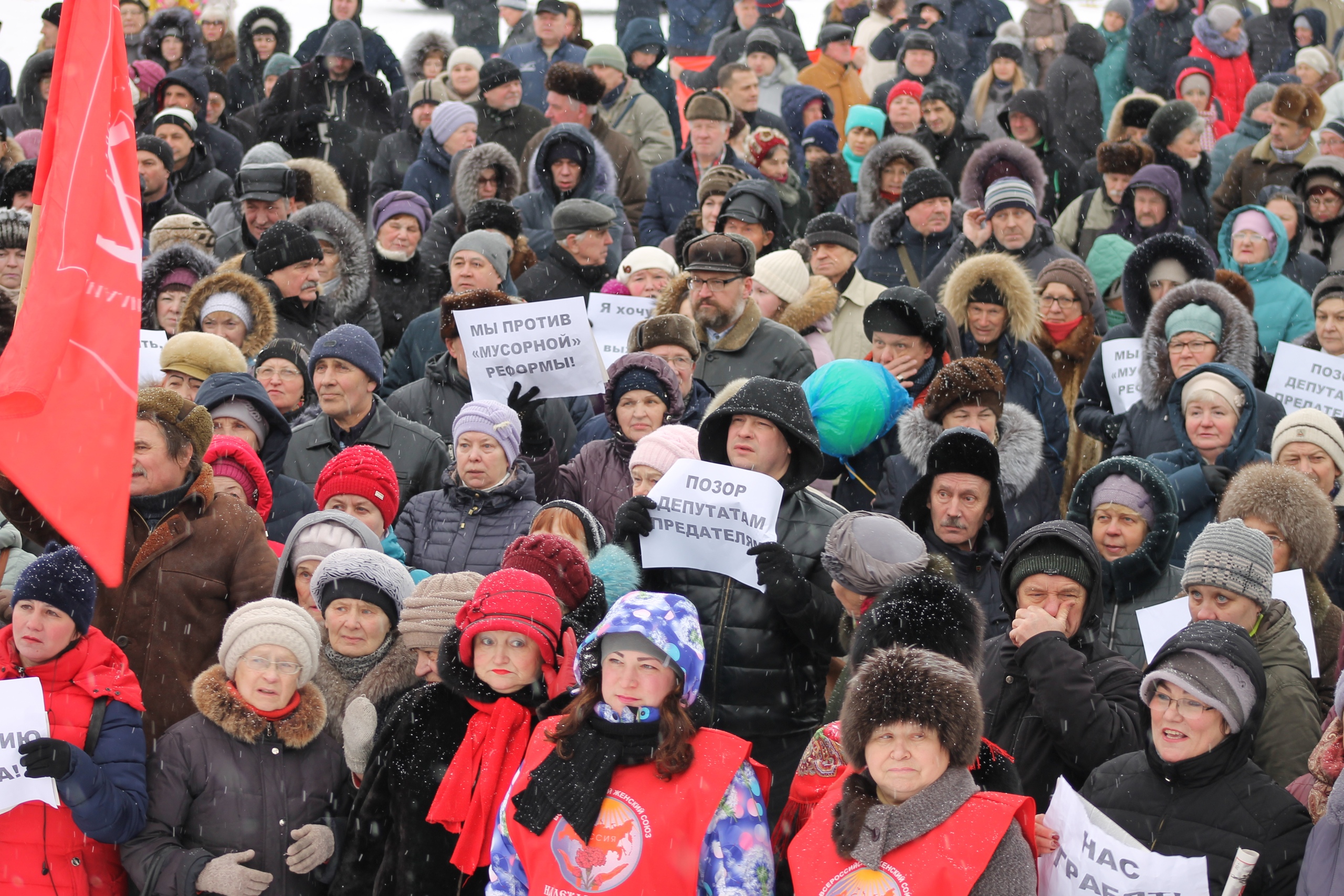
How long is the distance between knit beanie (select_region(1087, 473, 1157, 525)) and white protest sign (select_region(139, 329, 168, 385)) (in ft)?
13.9

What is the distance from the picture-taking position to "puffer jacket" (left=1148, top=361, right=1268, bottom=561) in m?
6.12

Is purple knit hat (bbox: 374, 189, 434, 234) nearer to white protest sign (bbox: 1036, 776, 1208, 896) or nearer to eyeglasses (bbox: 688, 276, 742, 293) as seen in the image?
eyeglasses (bbox: 688, 276, 742, 293)

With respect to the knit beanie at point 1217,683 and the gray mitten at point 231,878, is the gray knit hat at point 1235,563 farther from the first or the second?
the gray mitten at point 231,878

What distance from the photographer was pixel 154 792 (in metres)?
4.48

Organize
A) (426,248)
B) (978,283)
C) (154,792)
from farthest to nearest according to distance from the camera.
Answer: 1. (426,248)
2. (978,283)
3. (154,792)

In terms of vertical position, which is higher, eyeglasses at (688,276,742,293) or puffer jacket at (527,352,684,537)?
eyeglasses at (688,276,742,293)

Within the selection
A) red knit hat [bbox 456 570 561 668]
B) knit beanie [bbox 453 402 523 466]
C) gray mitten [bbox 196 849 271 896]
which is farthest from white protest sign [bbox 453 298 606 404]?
gray mitten [bbox 196 849 271 896]

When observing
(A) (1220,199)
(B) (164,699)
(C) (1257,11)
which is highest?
(C) (1257,11)

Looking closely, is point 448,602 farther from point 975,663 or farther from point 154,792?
point 975,663

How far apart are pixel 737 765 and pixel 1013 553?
1417 millimetres

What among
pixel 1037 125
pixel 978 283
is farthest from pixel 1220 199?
pixel 978 283

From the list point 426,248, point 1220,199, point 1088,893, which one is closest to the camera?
point 1088,893

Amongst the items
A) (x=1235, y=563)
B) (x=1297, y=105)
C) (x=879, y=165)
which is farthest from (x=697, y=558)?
(x=1297, y=105)

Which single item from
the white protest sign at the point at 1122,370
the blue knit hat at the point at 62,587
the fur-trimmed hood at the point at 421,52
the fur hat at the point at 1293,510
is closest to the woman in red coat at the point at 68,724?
the blue knit hat at the point at 62,587
